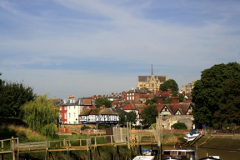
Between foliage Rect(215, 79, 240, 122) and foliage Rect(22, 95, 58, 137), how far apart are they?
28262 mm

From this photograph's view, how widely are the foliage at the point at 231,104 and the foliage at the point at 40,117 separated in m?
28.3

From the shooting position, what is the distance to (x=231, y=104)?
51688 millimetres

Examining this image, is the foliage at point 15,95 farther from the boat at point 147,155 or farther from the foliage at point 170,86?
the foliage at point 170,86

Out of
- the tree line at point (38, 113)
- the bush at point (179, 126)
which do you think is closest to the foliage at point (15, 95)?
the tree line at point (38, 113)

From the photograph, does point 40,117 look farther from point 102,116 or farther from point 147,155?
point 102,116

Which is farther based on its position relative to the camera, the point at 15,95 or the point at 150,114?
the point at 150,114

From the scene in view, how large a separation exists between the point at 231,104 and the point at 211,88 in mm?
9042

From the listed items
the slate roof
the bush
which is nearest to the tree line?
the bush

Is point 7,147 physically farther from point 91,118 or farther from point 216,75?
point 91,118

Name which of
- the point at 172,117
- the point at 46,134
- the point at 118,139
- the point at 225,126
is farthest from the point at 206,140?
the point at 46,134

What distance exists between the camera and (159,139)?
3484cm

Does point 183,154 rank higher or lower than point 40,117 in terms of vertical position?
lower

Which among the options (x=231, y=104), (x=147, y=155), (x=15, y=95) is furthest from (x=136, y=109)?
(x=147, y=155)

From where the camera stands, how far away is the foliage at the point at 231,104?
168 ft
